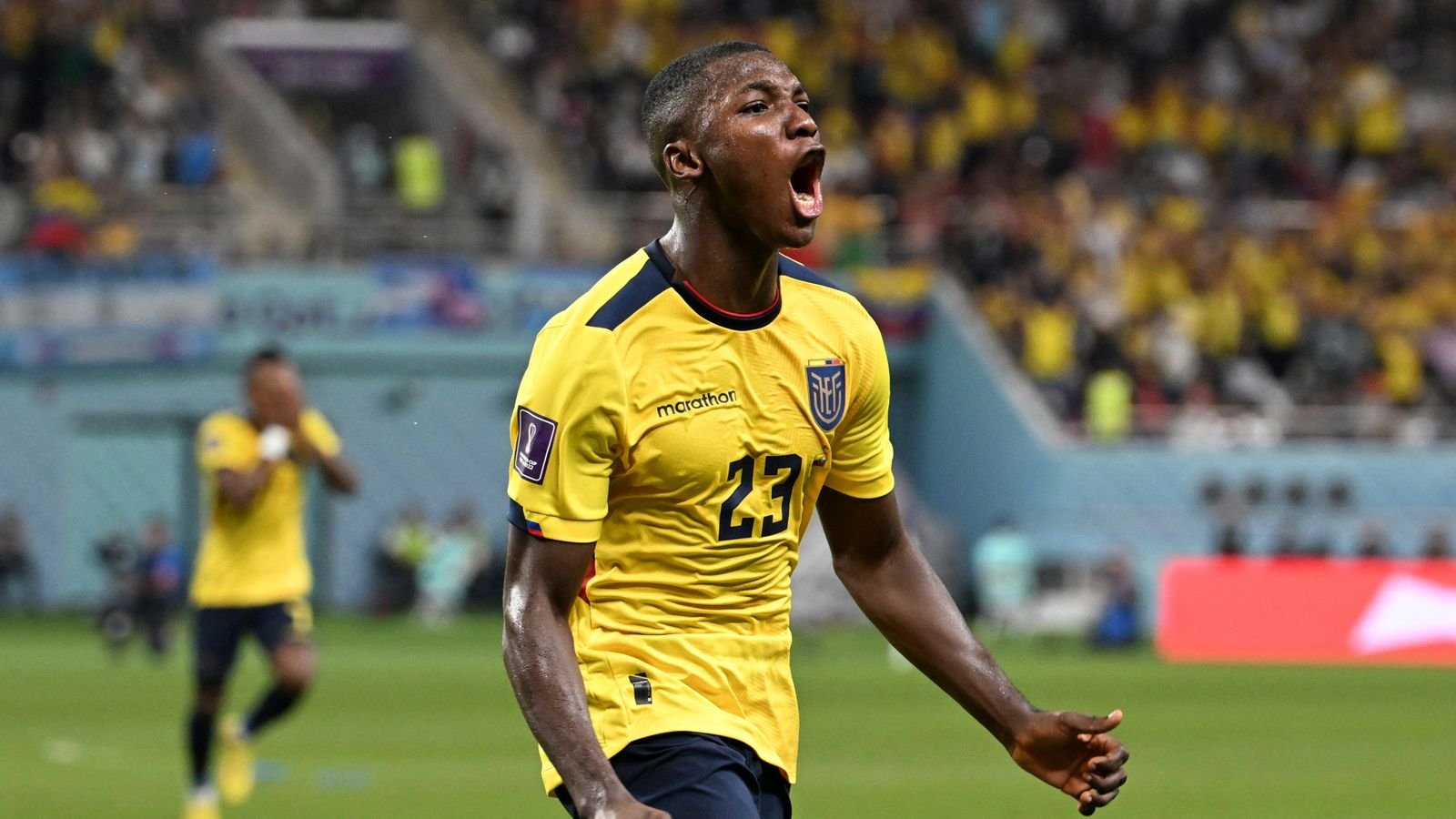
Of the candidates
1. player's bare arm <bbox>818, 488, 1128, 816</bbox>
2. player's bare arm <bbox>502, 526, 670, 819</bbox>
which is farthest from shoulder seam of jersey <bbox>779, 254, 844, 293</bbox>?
player's bare arm <bbox>502, 526, 670, 819</bbox>

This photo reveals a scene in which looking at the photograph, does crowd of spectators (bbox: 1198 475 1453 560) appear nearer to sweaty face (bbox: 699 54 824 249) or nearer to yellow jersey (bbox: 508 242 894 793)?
yellow jersey (bbox: 508 242 894 793)

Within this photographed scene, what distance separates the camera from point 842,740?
1702 centimetres

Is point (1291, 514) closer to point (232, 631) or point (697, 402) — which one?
point (232, 631)

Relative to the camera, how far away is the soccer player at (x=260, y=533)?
1245 centimetres

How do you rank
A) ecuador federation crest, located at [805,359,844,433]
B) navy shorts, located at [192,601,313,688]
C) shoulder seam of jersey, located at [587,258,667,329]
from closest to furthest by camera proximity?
shoulder seam of jersey, located at [587,258,667,329] → ecuador federation crest, located at [805,359,844,433] → navy shorts, located at [192,601,313,688]

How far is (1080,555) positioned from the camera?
30109mm

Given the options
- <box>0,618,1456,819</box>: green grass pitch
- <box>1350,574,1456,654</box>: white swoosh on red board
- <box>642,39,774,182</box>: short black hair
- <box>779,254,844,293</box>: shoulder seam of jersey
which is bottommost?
<box>0,618,1456,819</box>: green grass pitch

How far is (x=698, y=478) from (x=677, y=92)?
2.55ft

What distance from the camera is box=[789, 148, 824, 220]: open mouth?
4.77 meters

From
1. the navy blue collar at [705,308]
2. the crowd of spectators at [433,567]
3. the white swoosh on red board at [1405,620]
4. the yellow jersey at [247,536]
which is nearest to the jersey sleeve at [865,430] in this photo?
the navy blue collar at [705,308]

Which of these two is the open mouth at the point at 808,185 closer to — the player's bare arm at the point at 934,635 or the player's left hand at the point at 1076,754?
the player's bare arm at the point at 934,635

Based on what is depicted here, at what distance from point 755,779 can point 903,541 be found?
0.74 m

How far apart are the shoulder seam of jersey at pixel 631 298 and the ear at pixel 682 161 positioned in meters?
0.20

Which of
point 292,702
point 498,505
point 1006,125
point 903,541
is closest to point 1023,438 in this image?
point 1006,125
